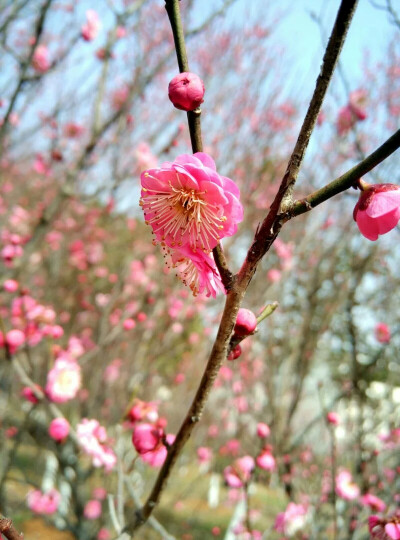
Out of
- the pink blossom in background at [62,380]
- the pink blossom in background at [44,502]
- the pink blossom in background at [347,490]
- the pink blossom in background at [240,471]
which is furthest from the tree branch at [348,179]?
the pink blossom in background at [44,502]

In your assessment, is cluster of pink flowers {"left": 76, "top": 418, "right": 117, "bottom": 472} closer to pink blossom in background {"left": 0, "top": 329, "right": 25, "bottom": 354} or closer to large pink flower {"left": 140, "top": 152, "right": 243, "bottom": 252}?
pink blossom in background {"left": 0, "top": 329, "right": 25, "bottom": 354}

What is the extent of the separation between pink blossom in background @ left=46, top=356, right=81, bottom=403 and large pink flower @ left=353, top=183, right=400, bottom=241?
1.82m

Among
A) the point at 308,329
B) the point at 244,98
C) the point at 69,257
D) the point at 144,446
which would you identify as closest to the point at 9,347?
the point at 144,446

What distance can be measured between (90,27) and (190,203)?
2.88m

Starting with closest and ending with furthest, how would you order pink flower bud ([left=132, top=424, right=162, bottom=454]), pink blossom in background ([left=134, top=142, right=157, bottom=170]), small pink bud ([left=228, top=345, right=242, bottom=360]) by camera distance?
small pink bud ([left=228, top=345, right=242, bottom=360]), pink flower bud ([left=132, top=424, right=162, bottom=454]), pink blossom in background ([left=134, top=142, right=157, bottom=170])

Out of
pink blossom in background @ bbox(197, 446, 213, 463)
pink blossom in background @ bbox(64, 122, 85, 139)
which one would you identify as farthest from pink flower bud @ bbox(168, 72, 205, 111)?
pink blossom in background @ bbox(64, 122, 85, 139)

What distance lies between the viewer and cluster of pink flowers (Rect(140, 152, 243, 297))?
28.2 inches

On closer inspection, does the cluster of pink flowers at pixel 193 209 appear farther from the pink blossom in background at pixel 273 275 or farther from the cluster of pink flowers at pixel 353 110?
the pink blossom in background at pixel 273 275

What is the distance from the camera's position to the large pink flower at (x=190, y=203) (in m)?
0.72

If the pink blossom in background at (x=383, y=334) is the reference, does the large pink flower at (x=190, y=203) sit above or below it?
below

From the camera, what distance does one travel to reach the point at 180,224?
86 centimetres

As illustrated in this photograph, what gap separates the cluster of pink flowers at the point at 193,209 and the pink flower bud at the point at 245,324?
0.21 ft

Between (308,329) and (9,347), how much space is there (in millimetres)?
2276

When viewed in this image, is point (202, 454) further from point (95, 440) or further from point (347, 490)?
point (95, 440)
